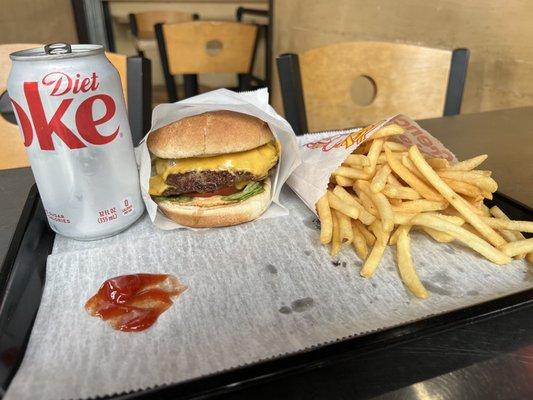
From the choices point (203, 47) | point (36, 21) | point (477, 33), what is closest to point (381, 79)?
point (477, 33)

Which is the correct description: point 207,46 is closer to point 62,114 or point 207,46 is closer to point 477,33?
point 477,33

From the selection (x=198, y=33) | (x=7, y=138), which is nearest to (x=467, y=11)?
(x=198, y=33)

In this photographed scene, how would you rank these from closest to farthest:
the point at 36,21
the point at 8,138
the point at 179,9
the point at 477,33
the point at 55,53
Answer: the point at 55,53
the point at 8,138
the point at 477,33
the point at 36,21
the point at 179,9

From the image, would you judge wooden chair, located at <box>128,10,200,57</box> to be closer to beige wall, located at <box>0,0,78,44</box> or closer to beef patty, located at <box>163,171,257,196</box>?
beige wall, located at <box>0,0,78,44</box>

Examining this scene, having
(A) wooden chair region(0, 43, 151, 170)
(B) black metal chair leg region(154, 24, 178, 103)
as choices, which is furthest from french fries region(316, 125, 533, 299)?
(B) black metal chair leg region(154, 24, 178, 103)

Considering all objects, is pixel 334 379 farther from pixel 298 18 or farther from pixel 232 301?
pixel 298 18
